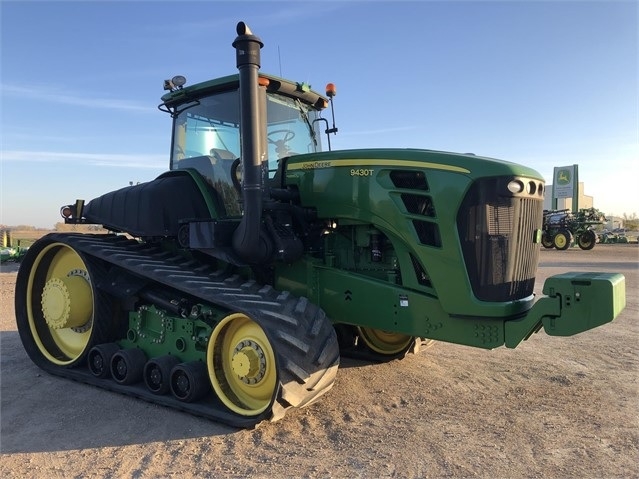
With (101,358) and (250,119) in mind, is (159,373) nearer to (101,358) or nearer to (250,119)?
(101,358)

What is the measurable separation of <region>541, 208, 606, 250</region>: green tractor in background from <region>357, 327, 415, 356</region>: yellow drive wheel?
2196 centimetres

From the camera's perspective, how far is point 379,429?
4.07 meters

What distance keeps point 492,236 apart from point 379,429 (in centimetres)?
177

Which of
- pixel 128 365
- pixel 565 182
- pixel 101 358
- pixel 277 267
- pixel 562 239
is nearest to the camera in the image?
pixel 128 365

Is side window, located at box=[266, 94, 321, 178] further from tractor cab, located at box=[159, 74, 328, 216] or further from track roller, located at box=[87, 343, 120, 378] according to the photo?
track roller, located at box=[87, 343, 120, 378]

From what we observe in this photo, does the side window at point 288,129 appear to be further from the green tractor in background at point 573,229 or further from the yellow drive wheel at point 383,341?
the green tractor in background at point 573,229

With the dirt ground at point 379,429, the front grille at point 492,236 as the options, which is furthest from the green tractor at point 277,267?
the dirt ground at point 379,429

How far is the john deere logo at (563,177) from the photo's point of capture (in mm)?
36781

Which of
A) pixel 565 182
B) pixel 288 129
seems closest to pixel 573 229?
pixel 565 182

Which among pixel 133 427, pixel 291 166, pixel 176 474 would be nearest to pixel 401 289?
pixel 291 166

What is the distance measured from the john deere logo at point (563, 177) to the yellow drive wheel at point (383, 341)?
116 feet

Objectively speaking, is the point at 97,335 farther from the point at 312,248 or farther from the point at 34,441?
the point at 312,248

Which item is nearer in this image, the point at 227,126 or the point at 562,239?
the point at 227,126

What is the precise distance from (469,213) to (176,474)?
282 centimetres
